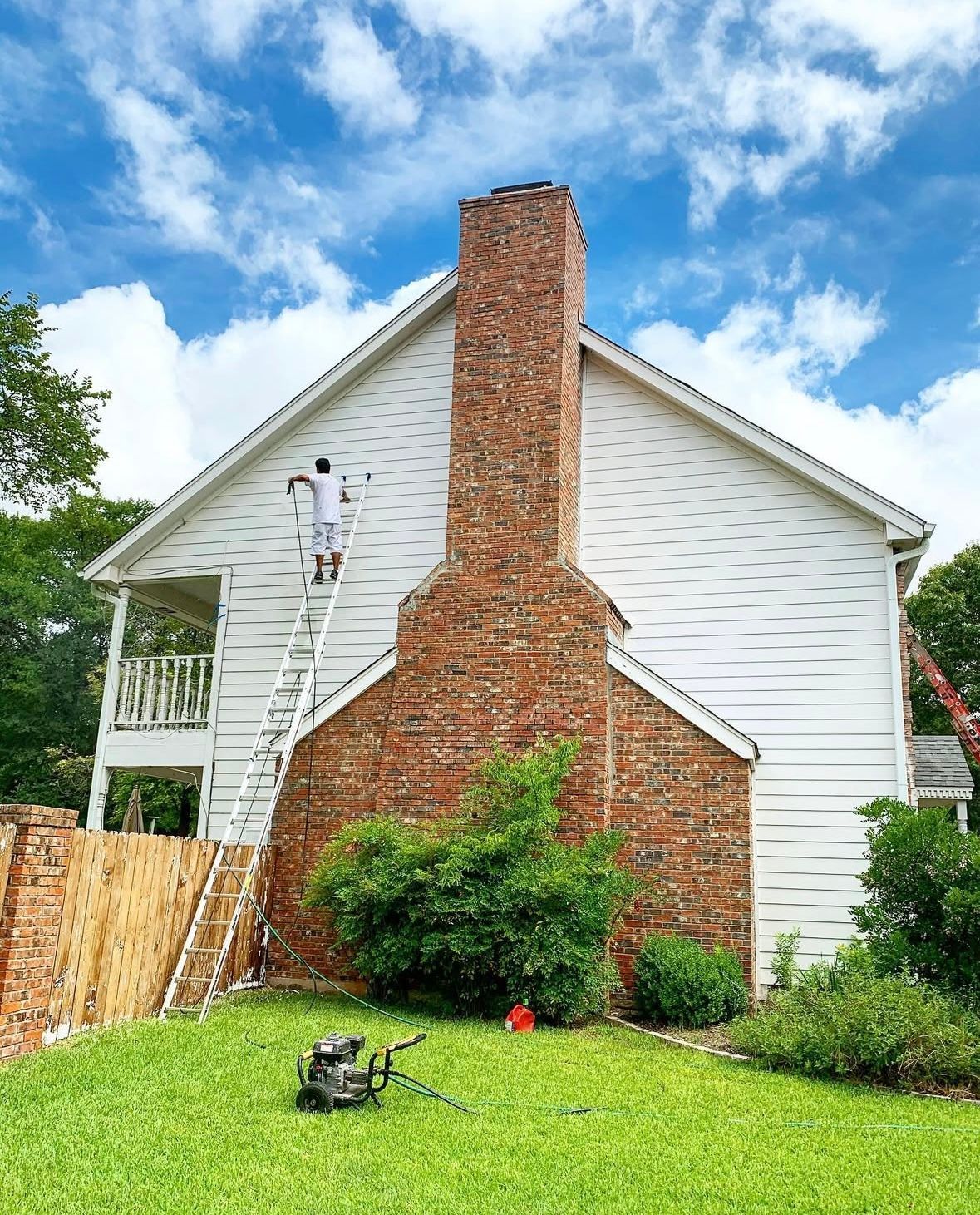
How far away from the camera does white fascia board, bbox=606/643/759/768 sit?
10.2 meters

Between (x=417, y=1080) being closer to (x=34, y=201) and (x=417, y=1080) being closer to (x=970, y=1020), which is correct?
(x=970, y=1020)

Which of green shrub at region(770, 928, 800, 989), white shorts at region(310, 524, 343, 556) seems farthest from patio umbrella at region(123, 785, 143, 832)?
green shrub at region(770, 928, 800, 989)

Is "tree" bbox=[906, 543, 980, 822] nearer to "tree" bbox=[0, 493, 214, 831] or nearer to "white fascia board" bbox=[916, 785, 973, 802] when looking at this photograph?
"white fascia board" bbox=[916, 785, 973, 802]

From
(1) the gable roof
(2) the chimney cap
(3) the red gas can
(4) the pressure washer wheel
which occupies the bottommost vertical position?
(3) the red gas can

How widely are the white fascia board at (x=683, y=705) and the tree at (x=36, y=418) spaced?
16593 millimetres

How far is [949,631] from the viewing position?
32.6 metres

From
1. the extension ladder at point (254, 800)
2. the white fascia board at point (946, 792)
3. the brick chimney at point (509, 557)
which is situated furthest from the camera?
the white fascia board at point (946, 792)

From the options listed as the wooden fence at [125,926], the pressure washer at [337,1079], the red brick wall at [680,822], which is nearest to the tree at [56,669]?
the wooden fence at [125,926]

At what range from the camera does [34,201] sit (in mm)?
18422

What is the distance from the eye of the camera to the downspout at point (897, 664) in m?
10.6

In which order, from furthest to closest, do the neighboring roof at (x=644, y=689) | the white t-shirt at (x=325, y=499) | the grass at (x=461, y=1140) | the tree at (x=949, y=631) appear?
the tree at (x=949, y=631)
the white t-shirt at (x=325, y=499)
the neighboring roof at (x=644, y=689)
the grass at (x=461, y=1140)

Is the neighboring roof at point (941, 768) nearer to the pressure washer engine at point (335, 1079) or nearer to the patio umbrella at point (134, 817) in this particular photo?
the patio umbrella at point (134, 817)

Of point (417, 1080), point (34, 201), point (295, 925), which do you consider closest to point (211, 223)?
point (34, 201)

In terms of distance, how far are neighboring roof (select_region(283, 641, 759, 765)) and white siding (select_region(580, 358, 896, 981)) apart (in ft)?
2.65
